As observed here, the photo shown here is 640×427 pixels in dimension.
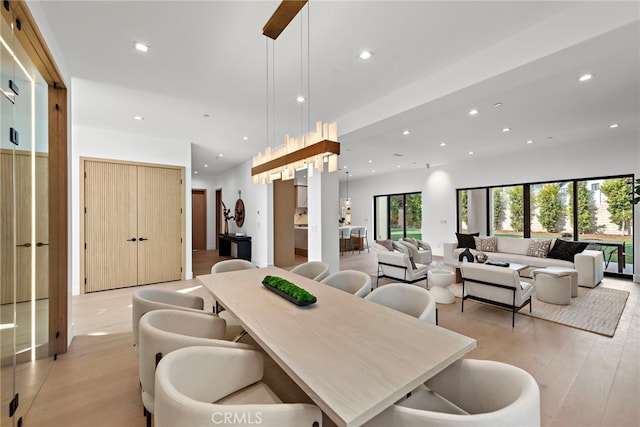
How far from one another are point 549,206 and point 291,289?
7.30m

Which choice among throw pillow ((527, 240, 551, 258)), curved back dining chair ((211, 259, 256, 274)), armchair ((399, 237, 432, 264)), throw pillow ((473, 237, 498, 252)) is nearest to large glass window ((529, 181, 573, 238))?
throw pillow ((527, 240, 551, 258))

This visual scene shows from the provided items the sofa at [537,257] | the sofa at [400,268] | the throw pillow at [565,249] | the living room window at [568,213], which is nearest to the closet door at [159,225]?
the sofa at [400,268]

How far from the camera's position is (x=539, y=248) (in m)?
5.97

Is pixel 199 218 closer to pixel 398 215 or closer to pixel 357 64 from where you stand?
pixel 398 215

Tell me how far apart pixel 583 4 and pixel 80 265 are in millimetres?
6831

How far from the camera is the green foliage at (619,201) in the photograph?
5.51 metres

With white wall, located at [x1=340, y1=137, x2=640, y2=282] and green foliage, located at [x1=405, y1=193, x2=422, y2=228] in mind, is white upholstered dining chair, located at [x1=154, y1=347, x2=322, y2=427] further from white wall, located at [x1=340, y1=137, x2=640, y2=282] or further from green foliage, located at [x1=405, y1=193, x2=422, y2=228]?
green foliage, located at [x1=405, y1=193, x2=422, y2=228]

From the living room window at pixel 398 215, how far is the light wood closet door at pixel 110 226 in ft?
27.2

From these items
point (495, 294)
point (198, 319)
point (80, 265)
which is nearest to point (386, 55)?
point (198, 319)

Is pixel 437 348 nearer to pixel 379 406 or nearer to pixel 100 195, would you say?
pixel 379 406

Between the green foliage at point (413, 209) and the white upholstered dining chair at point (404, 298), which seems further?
the green foliage at point (413, 209)

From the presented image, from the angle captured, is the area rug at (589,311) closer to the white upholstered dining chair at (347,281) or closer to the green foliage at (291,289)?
the white upholstered dining chair at (347,281)

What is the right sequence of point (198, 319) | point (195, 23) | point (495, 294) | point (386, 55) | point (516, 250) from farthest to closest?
1. point (516, 250)
2. point (495, 294)
3. point (386, 55)
4. point (195, 23)
5. point (198, 319)

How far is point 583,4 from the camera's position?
2.01 metres
